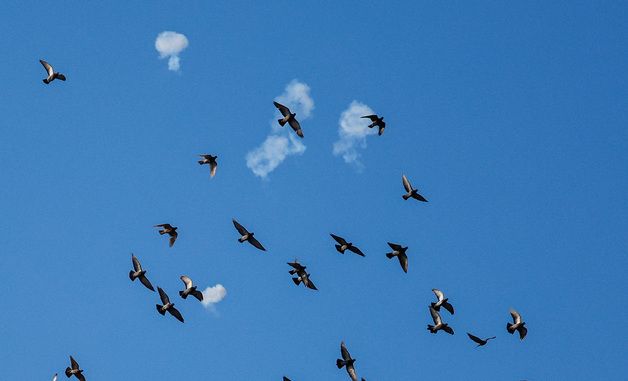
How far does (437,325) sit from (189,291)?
14.8 m

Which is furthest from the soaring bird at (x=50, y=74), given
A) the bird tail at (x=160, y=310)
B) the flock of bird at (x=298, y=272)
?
the bird tail at (x=160, y=310)

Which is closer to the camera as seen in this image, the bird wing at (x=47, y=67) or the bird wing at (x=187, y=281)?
the bird wing at (x=187, y=281)

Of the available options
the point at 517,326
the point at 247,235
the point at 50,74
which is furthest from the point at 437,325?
the point at 50,74

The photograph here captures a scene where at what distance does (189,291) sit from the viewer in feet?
209

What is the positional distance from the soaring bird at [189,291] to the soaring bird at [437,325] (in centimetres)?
1348

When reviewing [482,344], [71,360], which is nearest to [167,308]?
[71,360]

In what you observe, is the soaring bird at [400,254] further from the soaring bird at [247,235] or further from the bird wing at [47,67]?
the bird wing at [47,67]

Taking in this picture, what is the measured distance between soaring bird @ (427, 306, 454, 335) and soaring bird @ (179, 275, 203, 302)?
13.5 meters

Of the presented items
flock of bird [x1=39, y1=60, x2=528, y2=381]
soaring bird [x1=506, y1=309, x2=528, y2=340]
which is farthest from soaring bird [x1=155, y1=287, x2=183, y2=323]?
soaring bird [x1=506, y1=309, x2=528, y2=340]

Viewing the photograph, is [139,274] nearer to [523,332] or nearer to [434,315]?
[434,315]

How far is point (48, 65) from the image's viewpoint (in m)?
67.0

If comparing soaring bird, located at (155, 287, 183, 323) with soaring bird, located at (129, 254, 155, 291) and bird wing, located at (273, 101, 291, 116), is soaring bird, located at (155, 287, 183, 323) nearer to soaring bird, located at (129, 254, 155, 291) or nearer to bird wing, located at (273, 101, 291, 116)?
soaring bird, located at (129, 254, 155, 291)

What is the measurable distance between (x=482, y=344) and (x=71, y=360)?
2400cm

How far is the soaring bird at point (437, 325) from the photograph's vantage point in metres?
66.2
